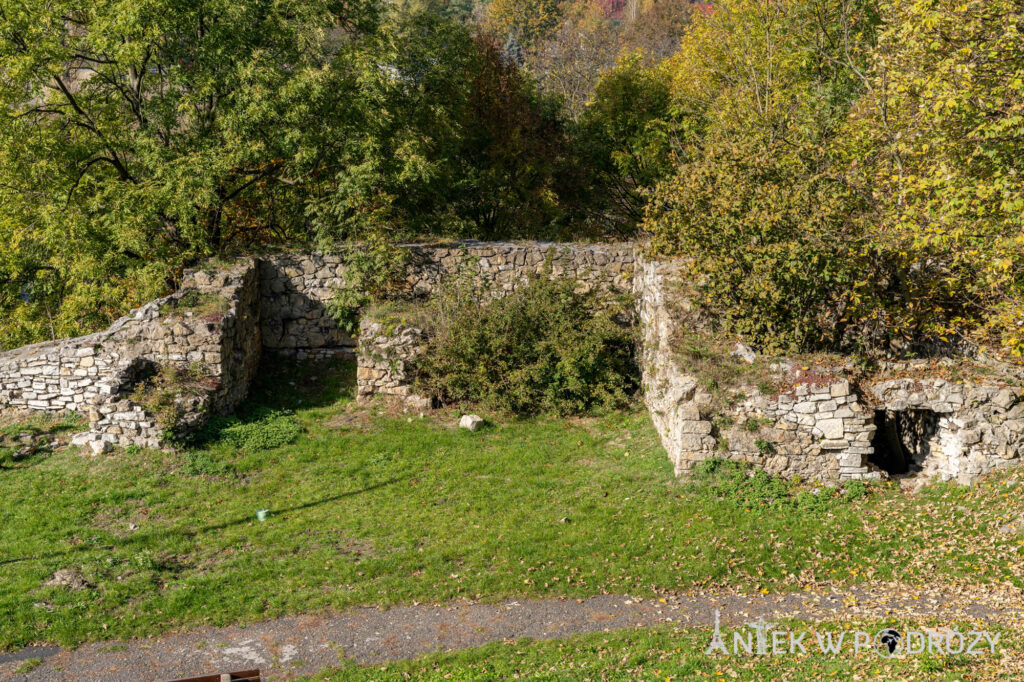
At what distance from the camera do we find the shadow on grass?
11.1m

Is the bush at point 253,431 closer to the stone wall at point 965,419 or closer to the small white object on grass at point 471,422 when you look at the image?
the small white object on grass at point 471,422

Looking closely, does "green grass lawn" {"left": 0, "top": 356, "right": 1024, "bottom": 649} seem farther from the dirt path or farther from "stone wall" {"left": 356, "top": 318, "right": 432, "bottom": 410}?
"stone wall" {"left": 356, "top": 318, "right": 432, "bottom": 410}

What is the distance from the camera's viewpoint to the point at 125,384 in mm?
14234

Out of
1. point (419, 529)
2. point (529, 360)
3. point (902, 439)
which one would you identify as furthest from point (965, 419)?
point (419, 529)

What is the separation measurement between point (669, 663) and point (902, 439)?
6834 mm

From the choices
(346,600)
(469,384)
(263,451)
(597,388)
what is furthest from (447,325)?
(346,600)

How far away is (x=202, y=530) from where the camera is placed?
11953 millimetres

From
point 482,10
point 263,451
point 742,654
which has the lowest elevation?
point 742,654

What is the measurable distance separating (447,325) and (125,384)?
6069 mm

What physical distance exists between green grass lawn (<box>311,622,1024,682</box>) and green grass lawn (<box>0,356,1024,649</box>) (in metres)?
1.19

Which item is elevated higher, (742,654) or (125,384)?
(125,384)

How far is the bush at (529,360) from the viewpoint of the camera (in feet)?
51.0

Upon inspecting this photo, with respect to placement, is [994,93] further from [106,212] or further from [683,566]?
[106,212]

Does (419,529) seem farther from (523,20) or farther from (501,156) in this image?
(523,20)
